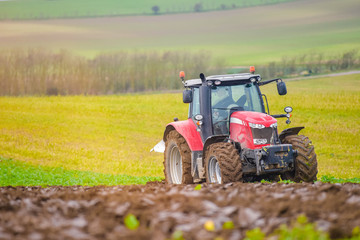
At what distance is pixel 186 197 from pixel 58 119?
2496cm

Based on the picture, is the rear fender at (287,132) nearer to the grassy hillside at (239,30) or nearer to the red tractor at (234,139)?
the red tractor at (234,139)

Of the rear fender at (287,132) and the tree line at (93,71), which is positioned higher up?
the tree line at (93,71)

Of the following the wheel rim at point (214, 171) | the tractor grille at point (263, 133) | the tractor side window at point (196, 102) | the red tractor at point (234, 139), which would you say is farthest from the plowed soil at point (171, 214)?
the tractor side window at point (196, 102)

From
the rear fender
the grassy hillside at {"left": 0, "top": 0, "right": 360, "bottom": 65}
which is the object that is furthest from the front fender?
the grassy hillside at {"left": 0, "top": 0, "right": 360, "bottom": 65}

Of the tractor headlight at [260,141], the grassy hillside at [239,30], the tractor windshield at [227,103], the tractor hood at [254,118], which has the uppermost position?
the grassy hillside at [239,30]

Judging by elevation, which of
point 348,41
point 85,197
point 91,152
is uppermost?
point 348,41

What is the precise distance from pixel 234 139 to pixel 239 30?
4987 cm

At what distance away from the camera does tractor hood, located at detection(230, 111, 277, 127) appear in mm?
9977

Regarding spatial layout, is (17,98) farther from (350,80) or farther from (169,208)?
(169,208)

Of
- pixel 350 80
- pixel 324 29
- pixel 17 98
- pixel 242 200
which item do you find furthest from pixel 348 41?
pixel 242 200

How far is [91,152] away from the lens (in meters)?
22.2

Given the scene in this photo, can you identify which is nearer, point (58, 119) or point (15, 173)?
A: point (15, 173)

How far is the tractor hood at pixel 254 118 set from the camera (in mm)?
9977

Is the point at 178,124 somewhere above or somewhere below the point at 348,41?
below
